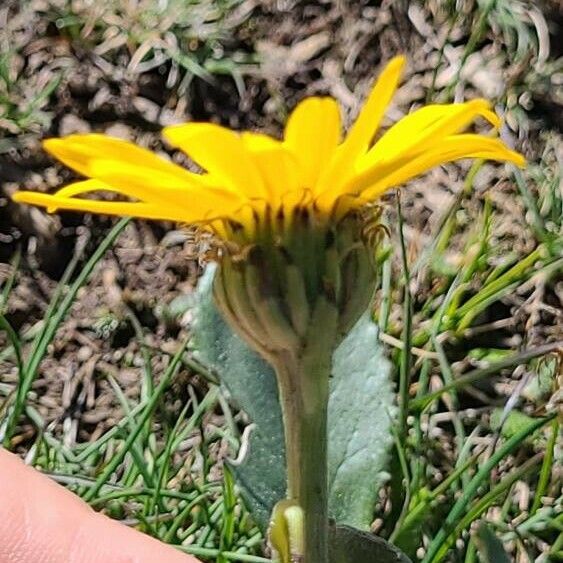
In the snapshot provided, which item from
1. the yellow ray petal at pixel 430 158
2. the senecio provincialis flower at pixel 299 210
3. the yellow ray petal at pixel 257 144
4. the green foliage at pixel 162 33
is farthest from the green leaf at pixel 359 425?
the green foliage at pixel 162 33

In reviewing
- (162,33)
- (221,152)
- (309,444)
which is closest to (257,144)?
(221,152)

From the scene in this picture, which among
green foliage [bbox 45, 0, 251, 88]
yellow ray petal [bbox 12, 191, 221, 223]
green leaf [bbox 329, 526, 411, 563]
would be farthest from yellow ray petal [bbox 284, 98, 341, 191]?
green foliage [bbox 45, 0, 251, 88]

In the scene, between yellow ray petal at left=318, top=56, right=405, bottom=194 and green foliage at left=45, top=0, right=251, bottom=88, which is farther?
green foliage at left=45, top=0, right=251, bottom=88

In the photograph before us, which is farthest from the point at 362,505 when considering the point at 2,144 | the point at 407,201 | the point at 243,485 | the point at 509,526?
the point at 2,144

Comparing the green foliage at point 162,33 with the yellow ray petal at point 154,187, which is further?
the green foliage at point 162,33

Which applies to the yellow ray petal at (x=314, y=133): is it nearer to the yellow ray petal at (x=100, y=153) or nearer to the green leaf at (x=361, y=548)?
the yellow ray petal at (x=100, y=153)

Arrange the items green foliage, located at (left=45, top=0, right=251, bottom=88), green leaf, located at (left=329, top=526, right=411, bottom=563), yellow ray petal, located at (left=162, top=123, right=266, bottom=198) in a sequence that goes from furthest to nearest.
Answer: green foliage, located at (left=45, top=0, right=251, bottom=88) → green leaf, located at (left=329, top=526, right=411, bottom=563) → yellow ray petal, located at (left=162, top=123, right=266, bottom=198)

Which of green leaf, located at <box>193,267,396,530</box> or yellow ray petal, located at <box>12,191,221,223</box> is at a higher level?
yellow ray petal, located at <box>12,191,221,223</box>

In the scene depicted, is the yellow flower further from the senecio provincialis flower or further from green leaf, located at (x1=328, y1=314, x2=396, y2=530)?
green leaf, located at (x1=328, y1=314, x2=396, y2=530)
